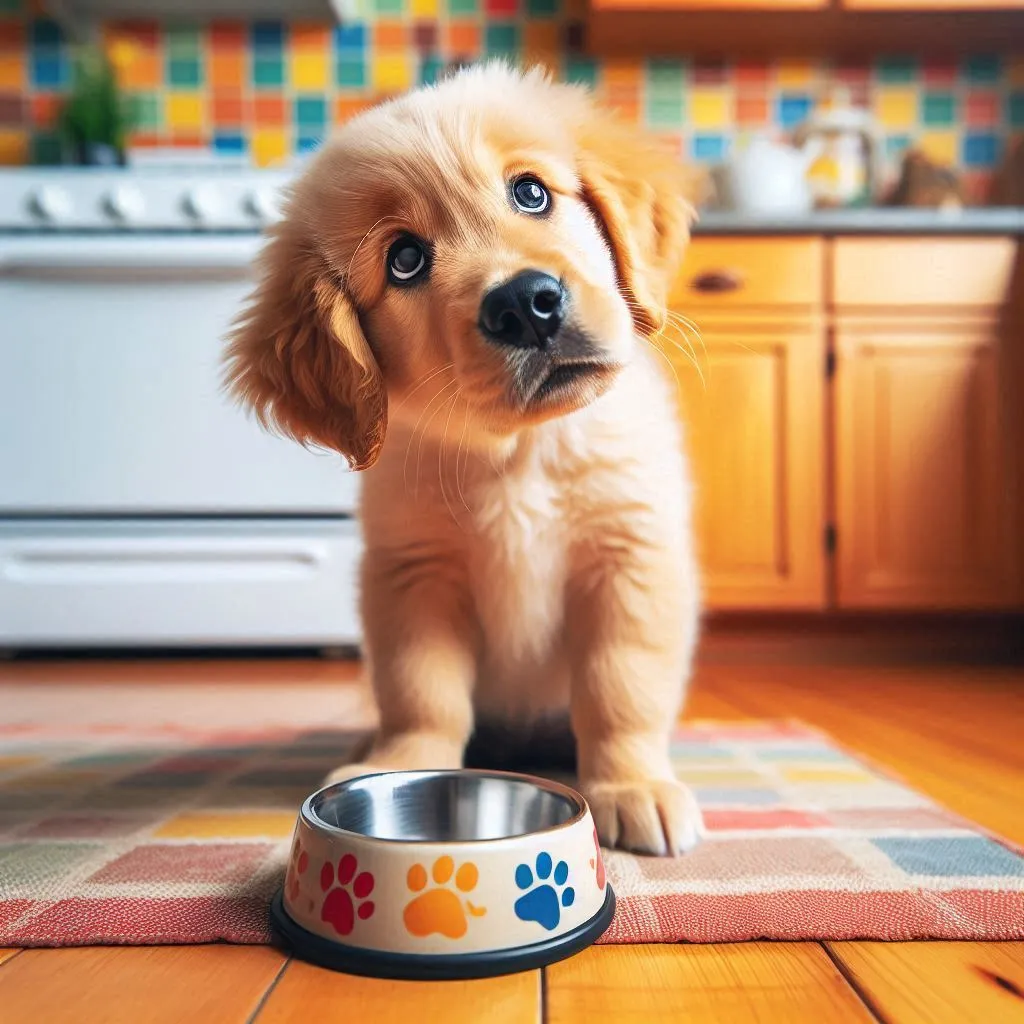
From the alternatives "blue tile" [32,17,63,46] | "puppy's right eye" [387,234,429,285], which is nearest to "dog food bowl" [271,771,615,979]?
"puppy's right eye" [387,234,429,285]

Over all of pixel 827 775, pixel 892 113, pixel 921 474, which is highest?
pixel 892 113

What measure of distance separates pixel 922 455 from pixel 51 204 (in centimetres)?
249

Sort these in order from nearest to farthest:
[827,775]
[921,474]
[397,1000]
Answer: [397,1000] < [827,775] < [921,474]

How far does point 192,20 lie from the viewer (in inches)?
142

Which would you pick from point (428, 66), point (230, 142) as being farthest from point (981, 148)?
point (230, 142)

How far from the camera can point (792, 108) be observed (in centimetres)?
360

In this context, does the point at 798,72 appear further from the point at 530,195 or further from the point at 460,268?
the point at 460,268

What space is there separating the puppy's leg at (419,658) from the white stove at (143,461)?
1567mm

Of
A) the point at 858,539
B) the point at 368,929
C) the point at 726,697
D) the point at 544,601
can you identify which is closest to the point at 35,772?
the point at 544,601

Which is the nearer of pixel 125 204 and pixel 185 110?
pixel 125 204

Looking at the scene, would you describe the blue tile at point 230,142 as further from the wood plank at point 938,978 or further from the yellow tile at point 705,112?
the wood plank at point 938,978

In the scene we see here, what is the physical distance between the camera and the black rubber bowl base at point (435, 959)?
70 cm

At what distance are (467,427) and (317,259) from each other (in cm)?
24

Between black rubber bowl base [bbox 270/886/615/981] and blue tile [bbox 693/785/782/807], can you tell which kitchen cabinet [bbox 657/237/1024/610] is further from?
black rubber bowl base [bbox 270/886/615/981]
